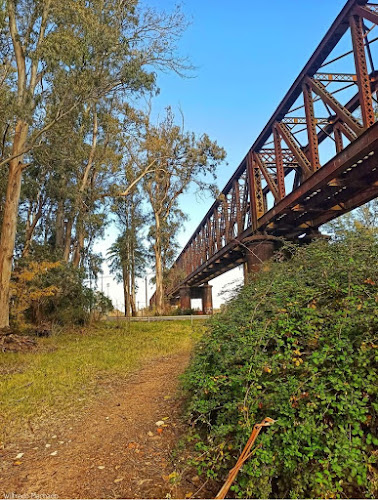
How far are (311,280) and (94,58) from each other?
10517 millimetres

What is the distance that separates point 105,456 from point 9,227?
32.4 feet

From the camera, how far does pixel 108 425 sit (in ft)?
12.9

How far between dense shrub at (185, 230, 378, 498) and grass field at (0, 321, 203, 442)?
1703 millimetres

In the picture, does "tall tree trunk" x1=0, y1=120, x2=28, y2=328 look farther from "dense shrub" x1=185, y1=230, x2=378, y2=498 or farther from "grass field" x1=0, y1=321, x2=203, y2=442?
"dense shrub" x1=185, y1=230, x2=378, y2=498

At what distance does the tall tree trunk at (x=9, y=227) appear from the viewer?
10617 millimetres

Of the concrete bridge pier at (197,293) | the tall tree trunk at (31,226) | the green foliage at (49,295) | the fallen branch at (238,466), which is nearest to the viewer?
the fallen branch at (238,466)

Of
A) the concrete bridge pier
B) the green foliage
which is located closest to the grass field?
the green foliage

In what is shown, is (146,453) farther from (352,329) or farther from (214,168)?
(214,168)

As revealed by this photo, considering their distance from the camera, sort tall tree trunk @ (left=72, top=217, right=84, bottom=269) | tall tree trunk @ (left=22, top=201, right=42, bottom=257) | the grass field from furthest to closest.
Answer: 1. tall tree trunk @ (left=22, top=201, right=42, bottom=257)
2. tall tree trunk @ (left=72, top=217, right=84, bottom=269)
3. the grass field

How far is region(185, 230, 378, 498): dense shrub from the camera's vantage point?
220 cm

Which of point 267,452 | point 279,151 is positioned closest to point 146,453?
point 267,452

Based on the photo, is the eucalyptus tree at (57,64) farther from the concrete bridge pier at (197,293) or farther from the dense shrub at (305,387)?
the concrete bridge pier at (197,293)

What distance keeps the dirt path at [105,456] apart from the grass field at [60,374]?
52 centimetres

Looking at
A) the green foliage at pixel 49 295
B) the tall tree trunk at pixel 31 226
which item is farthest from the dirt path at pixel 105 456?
the tall tree trunk at pixel 31 226
